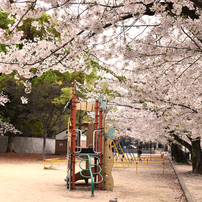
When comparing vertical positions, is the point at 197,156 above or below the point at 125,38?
below

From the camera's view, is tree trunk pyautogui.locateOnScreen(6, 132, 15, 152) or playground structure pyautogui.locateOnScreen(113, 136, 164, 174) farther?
tree trunk pyautogui.locateOnScreen(6, 132, 15, 152)

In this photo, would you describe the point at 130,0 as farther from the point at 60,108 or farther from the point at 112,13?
the point at 60,108

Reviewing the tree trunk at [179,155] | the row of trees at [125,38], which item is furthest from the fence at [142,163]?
the row of trees at [125,38]

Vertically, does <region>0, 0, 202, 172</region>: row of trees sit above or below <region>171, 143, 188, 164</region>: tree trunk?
above

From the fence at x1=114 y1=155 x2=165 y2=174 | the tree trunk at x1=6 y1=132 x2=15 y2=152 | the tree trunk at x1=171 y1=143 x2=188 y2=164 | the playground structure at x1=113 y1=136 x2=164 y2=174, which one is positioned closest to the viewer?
the fence at x1=114 y1=155 x2=165 y2=174

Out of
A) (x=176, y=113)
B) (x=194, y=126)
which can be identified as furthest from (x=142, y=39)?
(x=194, y=126)

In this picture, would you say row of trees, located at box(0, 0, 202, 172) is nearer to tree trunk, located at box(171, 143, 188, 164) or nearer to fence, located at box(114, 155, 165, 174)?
fence, located at box(114, 155, 165, 174)

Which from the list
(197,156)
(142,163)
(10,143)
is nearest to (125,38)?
(197,156)

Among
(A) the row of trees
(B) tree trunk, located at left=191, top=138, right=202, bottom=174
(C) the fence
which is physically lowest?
(C) the fence

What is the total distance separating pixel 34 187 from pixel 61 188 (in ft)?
3.09

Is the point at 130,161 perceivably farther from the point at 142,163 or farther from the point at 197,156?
the point at 197,156

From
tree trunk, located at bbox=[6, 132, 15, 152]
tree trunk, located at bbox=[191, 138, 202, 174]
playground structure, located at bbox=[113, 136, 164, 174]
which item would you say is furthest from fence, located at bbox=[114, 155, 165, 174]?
tree trunk, located at bbox=[6, 132, 15, 152]

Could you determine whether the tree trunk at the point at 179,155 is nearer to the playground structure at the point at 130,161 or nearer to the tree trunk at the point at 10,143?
the playground structure at the point at 130,161

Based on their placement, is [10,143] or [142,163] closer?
[142,163]
